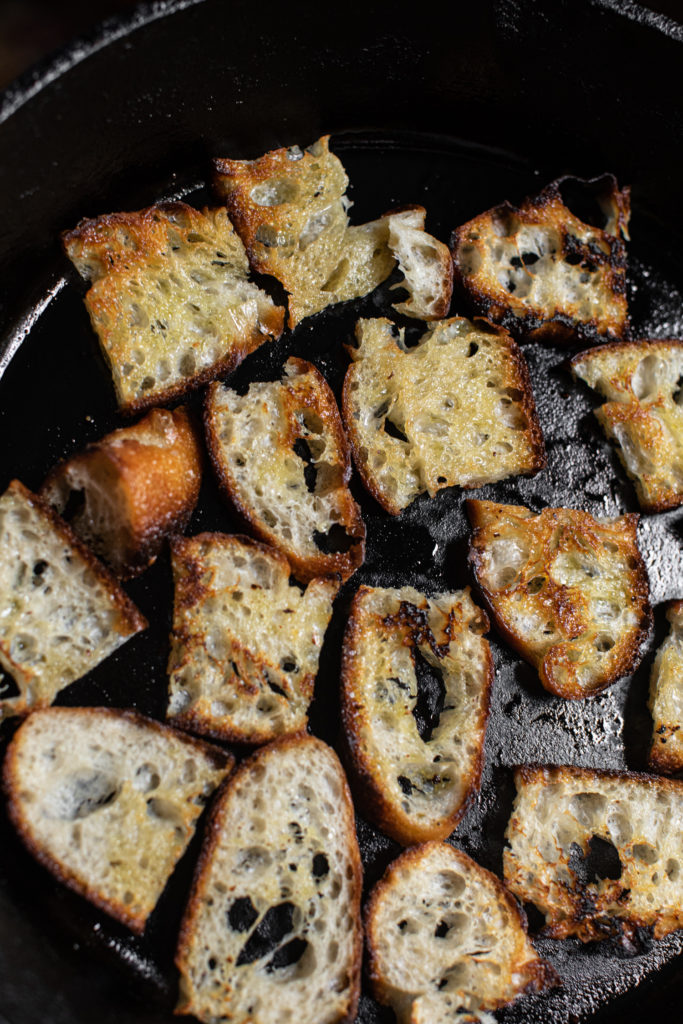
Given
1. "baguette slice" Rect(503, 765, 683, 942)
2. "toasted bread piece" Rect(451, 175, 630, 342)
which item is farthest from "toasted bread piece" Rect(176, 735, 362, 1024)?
"toasted bread piece" Rect(451, 175, 630, 342)

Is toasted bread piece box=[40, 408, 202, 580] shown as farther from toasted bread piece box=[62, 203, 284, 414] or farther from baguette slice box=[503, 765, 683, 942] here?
baguette slice box=[503, 765, 683, 942]

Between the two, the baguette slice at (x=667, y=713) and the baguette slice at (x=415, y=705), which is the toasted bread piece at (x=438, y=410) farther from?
the baguette slice at (x=667, y=713)

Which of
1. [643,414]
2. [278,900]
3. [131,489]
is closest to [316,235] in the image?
[131,489]

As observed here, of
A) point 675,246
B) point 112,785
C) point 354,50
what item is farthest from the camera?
point 675,246

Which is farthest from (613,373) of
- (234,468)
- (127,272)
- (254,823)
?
(254,823)

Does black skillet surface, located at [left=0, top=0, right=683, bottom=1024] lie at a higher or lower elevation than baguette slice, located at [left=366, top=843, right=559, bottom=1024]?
higher

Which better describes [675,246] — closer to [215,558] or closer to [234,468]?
[234,468]
